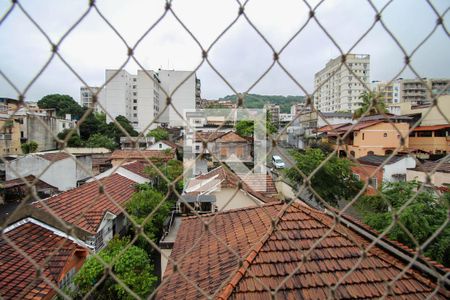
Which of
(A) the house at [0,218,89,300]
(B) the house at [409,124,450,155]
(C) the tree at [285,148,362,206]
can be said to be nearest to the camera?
(A) the house at [0,218,89,300]

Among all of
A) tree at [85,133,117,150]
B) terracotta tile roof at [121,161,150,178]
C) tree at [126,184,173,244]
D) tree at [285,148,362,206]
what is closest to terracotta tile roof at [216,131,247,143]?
tree at [285,148,362,206]

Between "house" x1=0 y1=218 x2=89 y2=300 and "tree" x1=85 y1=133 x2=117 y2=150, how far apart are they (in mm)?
6867

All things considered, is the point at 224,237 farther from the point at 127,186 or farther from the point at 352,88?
the point at 352,88

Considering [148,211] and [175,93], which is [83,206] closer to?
[148,211]

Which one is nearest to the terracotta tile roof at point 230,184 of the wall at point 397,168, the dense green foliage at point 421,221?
the dense green foliage at point 421,221

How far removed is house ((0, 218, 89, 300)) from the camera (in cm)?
257

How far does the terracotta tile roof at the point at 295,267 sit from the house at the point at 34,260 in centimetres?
98

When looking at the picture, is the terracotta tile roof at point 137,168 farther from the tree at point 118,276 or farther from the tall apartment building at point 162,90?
the tree at point 118,276

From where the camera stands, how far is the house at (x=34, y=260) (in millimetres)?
2572

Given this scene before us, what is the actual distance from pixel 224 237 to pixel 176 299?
73 centimetres

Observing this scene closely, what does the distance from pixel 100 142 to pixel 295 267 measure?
11672mm

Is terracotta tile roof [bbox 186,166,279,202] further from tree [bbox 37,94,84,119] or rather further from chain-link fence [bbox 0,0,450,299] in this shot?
tree [bbox 37,94,84,119]

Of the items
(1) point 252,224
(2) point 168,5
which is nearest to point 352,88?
(1) point 252,224

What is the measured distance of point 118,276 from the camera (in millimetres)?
3801
